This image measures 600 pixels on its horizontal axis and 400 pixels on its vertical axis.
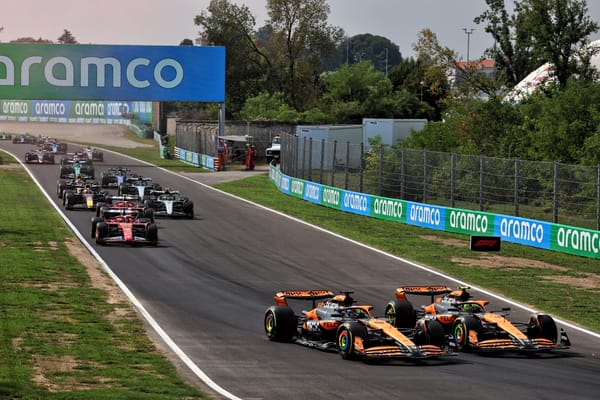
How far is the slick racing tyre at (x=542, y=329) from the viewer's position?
1828 cm

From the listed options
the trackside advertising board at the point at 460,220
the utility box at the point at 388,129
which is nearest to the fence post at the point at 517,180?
the trackside advertising board at the point at 460,220

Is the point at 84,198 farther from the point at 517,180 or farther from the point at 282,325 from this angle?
the point at 282,325

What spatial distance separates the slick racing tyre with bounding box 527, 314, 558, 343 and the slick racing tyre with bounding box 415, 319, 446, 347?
165 cm

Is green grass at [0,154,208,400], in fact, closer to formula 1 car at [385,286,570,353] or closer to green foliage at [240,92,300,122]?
formula 1 car at [385,286,570,353]

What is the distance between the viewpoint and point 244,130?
276 feet

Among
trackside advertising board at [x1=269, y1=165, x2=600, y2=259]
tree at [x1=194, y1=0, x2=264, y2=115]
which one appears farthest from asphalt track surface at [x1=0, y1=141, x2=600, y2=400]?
tree at [x1=194, y1=0, x2=264, y2=115]

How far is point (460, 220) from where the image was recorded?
1524 inches

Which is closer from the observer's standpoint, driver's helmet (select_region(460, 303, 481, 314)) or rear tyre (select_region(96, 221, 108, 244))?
driver's helmet (select_region(460, 303, 481, 314))

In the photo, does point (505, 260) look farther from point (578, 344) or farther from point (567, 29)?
point (567, 29)

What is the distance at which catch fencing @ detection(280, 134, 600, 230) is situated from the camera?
3450cm

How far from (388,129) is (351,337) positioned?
58.7 m

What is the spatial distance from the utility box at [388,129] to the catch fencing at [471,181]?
21.8m

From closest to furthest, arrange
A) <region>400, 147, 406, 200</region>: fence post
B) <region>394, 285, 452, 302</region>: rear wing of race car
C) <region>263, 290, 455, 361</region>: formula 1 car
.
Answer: <region>263, 290, 455, 361</region>: formula 1 car → <region>394, 285, 452, 302</region>: rear wing of race car → <region>400, 147, 406, 200</region>: fence post

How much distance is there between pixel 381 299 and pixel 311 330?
5.83 m
